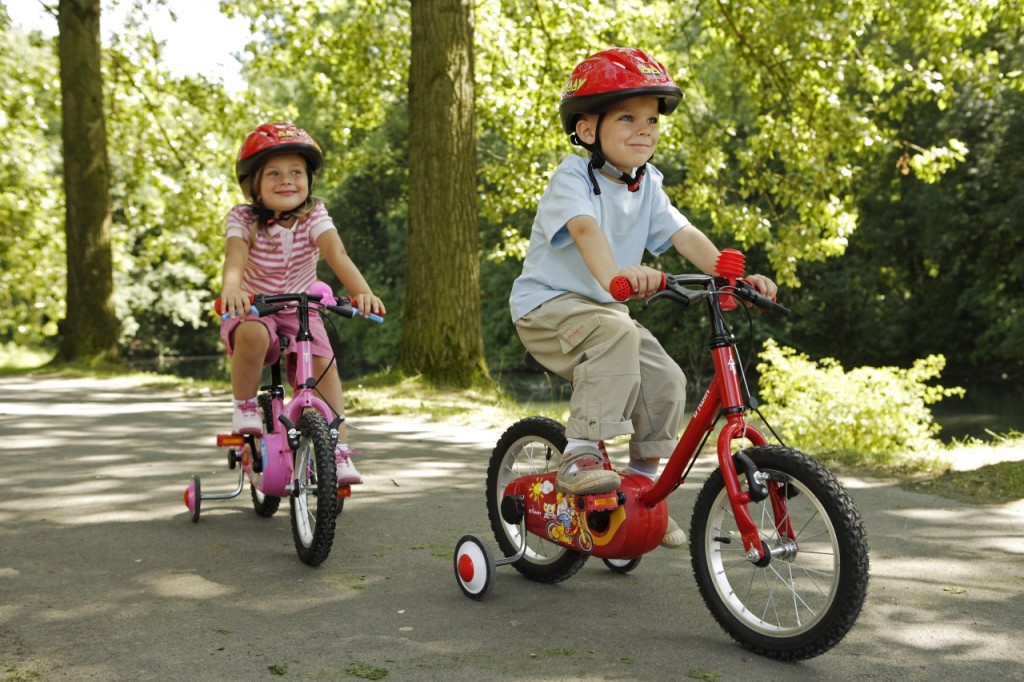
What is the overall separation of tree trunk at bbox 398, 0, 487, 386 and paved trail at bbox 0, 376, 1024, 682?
15.4ft

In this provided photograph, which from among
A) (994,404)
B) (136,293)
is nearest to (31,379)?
(994,404)

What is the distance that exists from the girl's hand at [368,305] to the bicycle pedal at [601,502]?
144cm

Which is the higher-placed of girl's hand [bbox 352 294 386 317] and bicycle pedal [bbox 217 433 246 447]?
girl's hand [bbox 352 294 386 317]

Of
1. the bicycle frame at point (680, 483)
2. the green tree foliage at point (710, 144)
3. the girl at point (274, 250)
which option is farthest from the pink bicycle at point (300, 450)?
the green tree foliage at point (710, 144)

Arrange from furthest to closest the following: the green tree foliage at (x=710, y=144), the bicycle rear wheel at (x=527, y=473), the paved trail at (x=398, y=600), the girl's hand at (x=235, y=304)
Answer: the green tree foliage at (x=710, y=144) < the girl's hand at (x=235, y=304) < the bicycle rear wheel at (x=527, y=473) < the paved trail at (x=398, y=600)

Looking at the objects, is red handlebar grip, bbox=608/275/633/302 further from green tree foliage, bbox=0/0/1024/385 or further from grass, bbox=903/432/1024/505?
green tree foliage, bbox=0/0/1024/385

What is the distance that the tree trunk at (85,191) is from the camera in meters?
17.2

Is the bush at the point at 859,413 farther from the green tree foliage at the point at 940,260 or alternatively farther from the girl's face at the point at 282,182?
the green tree foliage at the point at 940,260

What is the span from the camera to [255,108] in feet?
68.8

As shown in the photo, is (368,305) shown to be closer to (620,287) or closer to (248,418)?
(248,418)

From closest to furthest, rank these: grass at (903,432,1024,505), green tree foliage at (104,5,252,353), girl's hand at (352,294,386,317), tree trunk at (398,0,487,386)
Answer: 1. girl's hand at (352,294,386,317)
2. grass at (903,432,1024,505)
3. tree trunk at (398,0,487,386)
4. green tree foliage at (104,5,252,353)

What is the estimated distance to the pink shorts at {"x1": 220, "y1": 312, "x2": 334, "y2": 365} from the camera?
17.1 ft

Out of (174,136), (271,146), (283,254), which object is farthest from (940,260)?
(271,146)

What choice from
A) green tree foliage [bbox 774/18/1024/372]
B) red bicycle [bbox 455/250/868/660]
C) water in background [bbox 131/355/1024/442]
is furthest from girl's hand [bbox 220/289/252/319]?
green tree foliage [bbox 774/18/1024/372]
